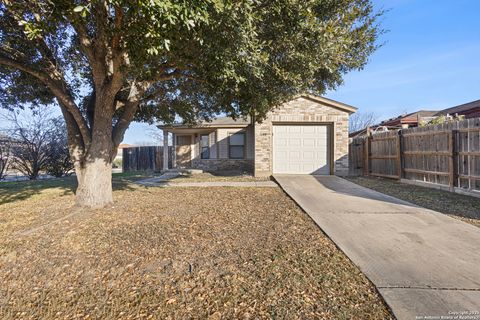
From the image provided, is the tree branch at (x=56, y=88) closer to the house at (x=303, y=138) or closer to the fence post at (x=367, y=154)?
the house at (x=303, y=138)

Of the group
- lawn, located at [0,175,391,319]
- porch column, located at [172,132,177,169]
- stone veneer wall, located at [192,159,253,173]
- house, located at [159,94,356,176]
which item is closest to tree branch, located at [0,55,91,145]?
lawn, located at [0,175,391,319]

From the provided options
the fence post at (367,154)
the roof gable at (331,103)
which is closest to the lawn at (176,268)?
the roof gable at (331,103)

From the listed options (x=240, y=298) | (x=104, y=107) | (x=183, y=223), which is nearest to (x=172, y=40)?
(x=104, y=107)

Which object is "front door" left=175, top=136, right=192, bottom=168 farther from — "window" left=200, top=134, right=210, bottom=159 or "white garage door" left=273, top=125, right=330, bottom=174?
"white garage door" left=273, top=125, right=330, bottom=174

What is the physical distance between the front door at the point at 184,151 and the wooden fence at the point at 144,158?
3.31 feet

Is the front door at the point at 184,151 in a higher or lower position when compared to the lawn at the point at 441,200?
higher

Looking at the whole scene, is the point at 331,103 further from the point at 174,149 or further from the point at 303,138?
the point at 174,149

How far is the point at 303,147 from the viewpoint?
1196cm

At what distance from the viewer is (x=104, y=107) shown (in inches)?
226

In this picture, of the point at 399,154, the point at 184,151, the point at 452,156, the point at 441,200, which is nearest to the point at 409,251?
the point at 441,200

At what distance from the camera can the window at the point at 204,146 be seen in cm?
1697

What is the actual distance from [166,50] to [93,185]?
11.6 feet

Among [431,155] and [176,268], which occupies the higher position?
[431,155]

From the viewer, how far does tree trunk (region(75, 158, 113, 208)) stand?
5836 mm
